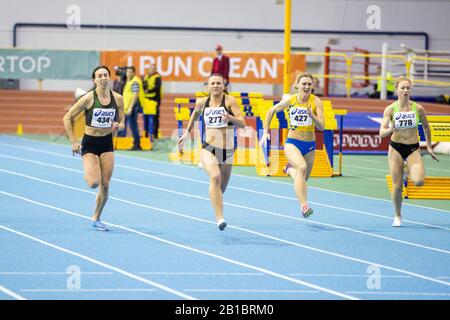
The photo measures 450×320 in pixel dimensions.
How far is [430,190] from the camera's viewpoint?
665 inches

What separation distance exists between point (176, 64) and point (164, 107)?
2.14 metres

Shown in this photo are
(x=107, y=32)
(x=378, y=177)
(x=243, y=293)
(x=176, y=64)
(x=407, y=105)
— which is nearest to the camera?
(x=243, y=293)

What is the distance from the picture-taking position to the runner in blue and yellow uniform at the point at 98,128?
1236 centimetres

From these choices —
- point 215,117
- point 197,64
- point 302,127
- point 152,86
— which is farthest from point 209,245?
point 197,64

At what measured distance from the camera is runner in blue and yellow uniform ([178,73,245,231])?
12156 millimetres

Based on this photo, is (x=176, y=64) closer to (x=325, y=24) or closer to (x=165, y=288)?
(x=325, y=24)

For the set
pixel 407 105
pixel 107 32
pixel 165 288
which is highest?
pixel 107 32

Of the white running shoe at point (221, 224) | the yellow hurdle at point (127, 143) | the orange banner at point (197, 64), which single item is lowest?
the white running shoe at point (221, 224)

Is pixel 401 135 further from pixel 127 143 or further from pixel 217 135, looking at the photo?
pixel 127 143

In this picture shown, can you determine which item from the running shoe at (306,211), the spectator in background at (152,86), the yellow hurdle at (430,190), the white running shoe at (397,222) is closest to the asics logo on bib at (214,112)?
the running shoe at (306,211)

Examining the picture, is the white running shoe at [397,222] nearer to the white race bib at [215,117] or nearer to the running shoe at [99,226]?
the white race bib at [215,117]

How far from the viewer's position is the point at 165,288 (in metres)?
9.05

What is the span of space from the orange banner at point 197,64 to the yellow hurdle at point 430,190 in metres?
Result: 14.4

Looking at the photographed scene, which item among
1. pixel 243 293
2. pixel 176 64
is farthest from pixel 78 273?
pixel 176 64
